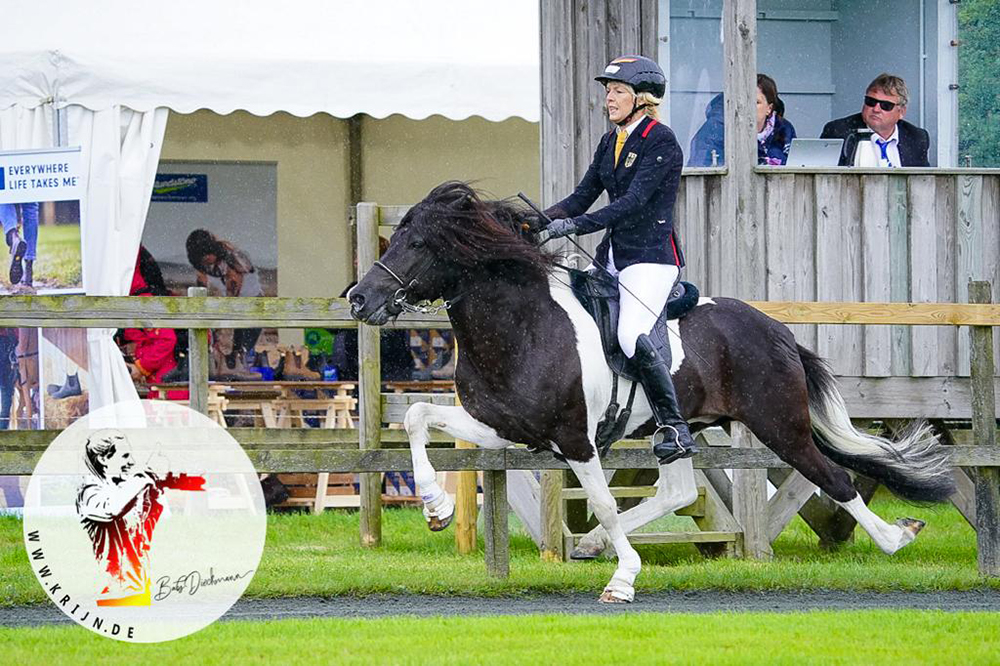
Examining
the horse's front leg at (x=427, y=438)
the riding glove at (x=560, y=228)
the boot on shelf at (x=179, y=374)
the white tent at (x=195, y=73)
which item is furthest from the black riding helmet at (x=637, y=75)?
the boot on shelf at (x=179, y=374)

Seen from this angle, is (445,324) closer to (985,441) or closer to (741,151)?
(741,151)

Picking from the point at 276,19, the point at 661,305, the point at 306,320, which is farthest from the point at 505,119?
the point at 661,305

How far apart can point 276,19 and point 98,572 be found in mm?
6103

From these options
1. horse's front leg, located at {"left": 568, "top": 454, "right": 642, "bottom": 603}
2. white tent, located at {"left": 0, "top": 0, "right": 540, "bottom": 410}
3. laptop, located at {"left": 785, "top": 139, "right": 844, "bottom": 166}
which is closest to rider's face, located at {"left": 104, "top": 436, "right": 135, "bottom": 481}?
horse's front leg, located at {"left": 568, "top": 454, "right": 642, "bottom": 603}

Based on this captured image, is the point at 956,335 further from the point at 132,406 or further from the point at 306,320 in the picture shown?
the point at 132,406

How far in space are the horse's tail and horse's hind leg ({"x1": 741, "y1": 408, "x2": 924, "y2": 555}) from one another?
0.56ft

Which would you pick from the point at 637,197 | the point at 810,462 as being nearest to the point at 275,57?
the point at 637,197

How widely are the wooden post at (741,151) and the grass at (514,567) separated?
1853 mm

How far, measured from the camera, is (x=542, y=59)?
10070 millimetres

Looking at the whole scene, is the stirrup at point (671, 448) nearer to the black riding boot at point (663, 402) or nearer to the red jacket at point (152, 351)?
the black riding boot at point (663, 402)

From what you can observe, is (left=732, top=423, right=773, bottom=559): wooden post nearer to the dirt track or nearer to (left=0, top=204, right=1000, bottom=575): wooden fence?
(left=0, top=204, right=1000, bottom=575): wooden fence

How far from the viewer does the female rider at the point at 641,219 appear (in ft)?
24.5

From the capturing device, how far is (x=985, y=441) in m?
8.70

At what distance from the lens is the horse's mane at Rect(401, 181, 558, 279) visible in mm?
7289
